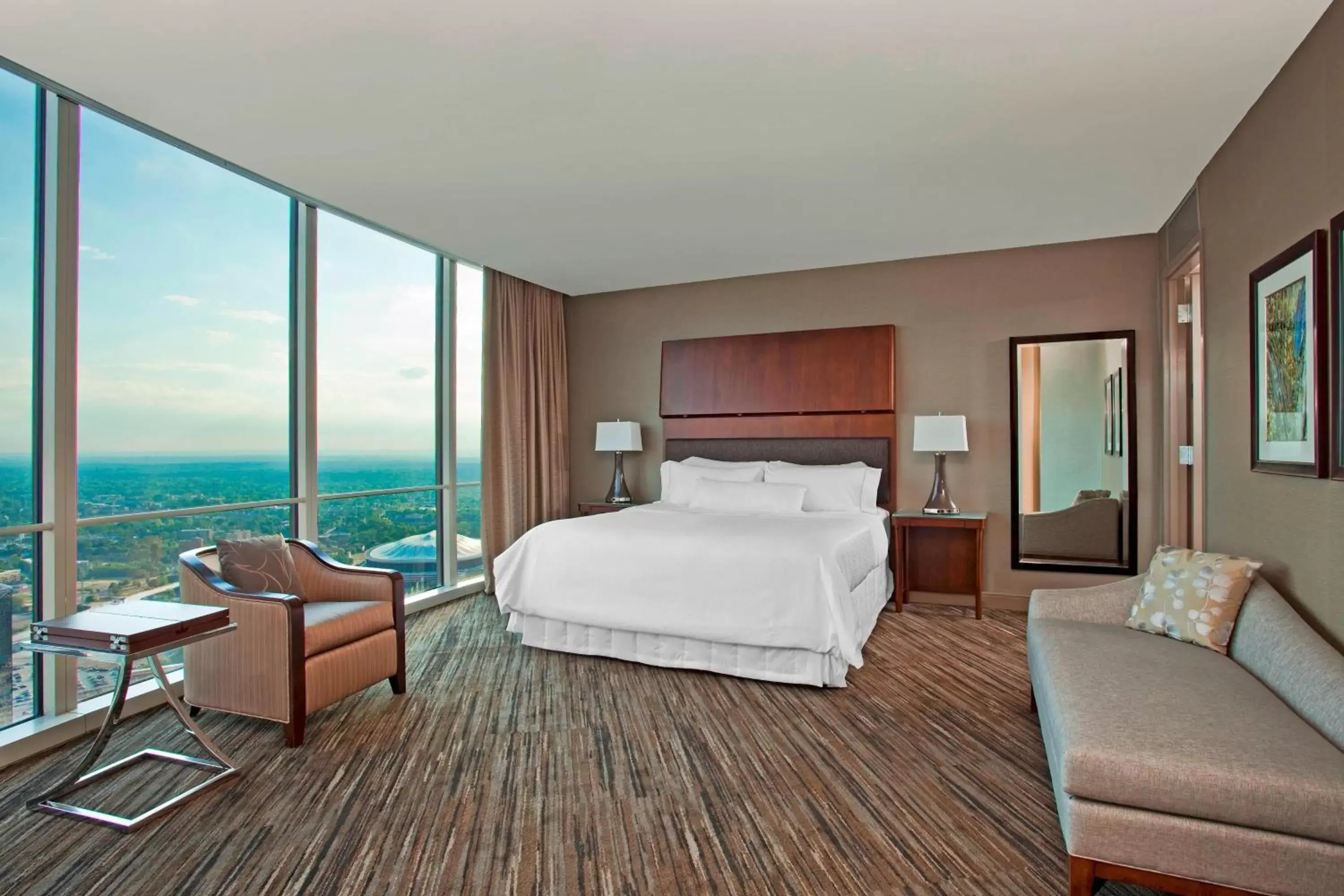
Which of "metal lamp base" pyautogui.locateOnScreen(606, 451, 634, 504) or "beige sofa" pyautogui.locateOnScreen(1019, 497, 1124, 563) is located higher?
"metal lamp base" pyautogui.locateOnScreen(606, 451, 634, 504)

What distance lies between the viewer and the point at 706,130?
10.3 ft

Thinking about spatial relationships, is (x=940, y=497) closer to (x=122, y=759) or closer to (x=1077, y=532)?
(x=1077, y=532)

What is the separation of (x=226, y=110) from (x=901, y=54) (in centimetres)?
258

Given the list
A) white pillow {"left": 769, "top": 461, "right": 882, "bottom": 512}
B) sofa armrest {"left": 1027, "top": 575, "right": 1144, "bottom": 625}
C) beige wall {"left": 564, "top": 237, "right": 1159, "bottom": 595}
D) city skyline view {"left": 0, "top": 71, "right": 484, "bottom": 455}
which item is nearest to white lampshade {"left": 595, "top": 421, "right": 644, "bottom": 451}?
beige wall {"left": 564, "top": 237, "right": 1159, "bottom": 595}

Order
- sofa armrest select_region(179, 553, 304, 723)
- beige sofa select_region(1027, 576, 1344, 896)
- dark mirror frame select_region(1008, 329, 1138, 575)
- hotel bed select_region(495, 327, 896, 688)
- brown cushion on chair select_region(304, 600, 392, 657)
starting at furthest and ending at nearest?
dark mirror frame select_region(1008, 329, 1138, 575) < hotel bed select_region(495, 327, 896, 688) < brown cushion on chair select_region(304, 600, 392, 657) < sofa armrest select_region(179, 553, 304, 723) < beige sofa select_region(1027, 576, 1344, 896)

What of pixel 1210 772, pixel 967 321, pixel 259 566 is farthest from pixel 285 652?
pixel 967 321

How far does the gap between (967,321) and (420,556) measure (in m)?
4.34

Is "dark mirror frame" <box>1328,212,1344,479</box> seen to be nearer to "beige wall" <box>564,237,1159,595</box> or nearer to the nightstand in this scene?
"beige wall" <box>564,237,1159,595</box>

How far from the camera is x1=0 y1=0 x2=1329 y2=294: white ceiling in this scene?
A: 2.30 m

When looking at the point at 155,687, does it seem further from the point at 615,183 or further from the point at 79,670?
the point at 615,183

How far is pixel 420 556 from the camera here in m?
5.41

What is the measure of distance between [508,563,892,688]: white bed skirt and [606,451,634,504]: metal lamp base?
192cm

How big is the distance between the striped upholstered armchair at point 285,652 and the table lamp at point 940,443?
356cm

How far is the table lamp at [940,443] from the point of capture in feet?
16.7
